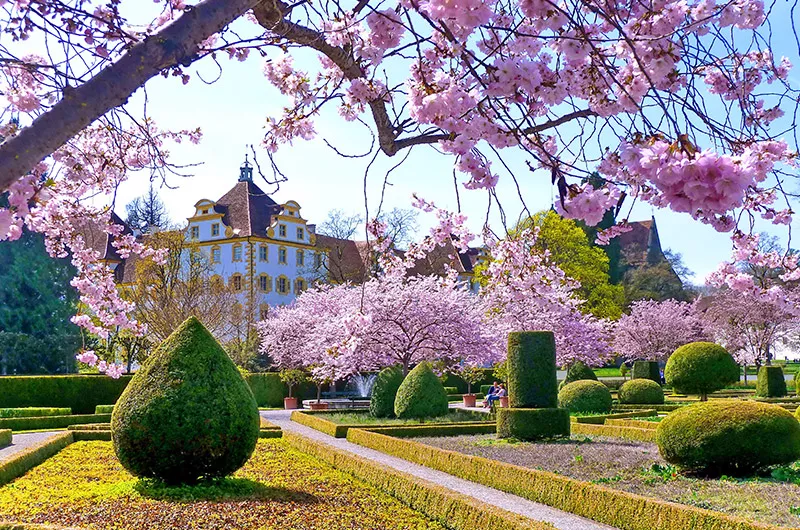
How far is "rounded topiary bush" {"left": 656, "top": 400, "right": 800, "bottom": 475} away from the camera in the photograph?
9031 mm

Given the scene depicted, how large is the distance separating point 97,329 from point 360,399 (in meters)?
18.8

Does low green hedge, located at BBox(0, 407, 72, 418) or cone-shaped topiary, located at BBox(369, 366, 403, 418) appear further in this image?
low green hedge, located at BBox(0, 407, 72, 418)

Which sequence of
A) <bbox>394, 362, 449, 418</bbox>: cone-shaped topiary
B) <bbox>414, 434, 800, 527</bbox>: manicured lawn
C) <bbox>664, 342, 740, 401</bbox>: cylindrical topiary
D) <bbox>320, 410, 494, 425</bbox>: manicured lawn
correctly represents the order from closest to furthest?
<bbox>414, 434, 800, 527</bbox>: manicured lawn, <bbox>394, 362, 449, 418</bbox>: cone-shaped topiary, <bbox>320, 410, 494, 425</bbox>: manicured lawn, <bbox>664, 342, 740, 401</bbox>: cylindrical topiary

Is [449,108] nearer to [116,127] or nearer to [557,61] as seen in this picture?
[557,61]

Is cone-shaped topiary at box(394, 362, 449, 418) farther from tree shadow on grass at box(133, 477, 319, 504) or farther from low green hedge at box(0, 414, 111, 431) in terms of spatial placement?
tree shadow on grass at box(133, 477, 319, 504)

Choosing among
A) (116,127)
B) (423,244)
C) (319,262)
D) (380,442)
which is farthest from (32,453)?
(319,262)

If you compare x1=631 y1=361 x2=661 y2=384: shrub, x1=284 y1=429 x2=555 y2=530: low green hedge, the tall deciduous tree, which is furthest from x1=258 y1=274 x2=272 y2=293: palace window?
x1=284 y1=429 x2=555 y2=530: low green hedge

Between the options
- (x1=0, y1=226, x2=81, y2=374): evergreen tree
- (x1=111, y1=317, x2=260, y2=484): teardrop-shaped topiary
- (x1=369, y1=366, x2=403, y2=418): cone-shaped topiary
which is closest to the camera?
(x1=111, y1=317, x2=260, y2=484): teardrop-shaped topiary

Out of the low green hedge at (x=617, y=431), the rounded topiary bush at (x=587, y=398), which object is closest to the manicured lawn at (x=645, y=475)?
the low green hedge at (x=617, y=431)

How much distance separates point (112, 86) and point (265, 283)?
41.8m

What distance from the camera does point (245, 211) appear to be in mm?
44312

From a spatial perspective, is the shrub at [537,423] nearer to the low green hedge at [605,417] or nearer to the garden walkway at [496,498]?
the garden walkway at [496,498]

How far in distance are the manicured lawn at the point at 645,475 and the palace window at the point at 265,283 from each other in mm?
30541

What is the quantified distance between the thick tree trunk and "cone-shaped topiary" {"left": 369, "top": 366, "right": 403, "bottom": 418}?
16.9 meters
